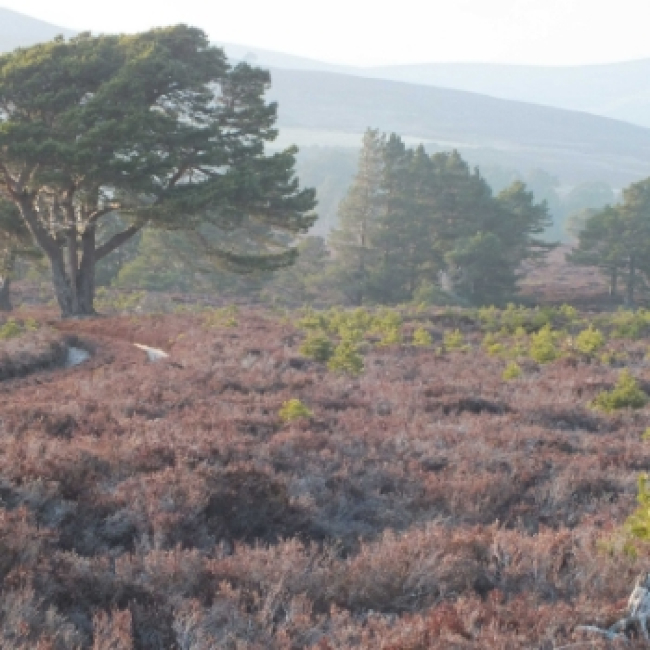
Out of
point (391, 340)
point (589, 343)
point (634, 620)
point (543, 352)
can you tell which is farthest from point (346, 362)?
point (634, 620)

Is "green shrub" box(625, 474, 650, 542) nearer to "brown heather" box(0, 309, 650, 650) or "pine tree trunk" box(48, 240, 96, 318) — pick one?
"brown heather" box(0, 309, 650, 650)

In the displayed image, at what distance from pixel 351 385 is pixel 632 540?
7.03 m

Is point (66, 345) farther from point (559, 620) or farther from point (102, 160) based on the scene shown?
point (559, 620)

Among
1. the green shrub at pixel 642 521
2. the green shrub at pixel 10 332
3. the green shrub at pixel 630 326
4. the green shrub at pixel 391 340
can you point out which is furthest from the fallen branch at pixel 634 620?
the green shrub at pixel 630 326

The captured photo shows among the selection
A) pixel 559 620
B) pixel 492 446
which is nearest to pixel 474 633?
pixel 559 620

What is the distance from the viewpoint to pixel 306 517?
5.61m

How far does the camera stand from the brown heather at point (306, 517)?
12.1ft

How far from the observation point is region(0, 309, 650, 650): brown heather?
3.69m

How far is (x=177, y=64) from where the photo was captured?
19.2 m

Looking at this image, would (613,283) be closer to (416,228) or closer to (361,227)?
(416,228)

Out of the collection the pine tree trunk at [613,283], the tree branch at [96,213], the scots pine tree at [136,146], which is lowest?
the pine tree trunk at [613,283]

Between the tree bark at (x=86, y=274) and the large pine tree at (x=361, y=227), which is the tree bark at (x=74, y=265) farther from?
the large pine tree at (x=361, y=227)

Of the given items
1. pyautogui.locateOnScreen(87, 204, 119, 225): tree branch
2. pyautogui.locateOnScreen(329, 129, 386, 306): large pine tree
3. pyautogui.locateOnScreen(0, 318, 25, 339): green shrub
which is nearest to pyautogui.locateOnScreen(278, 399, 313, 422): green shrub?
pyautogui.locateOnScreen(0, 318, 25, 339): green shrub

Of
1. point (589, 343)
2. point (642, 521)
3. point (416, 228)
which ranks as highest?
point (416, 228)
